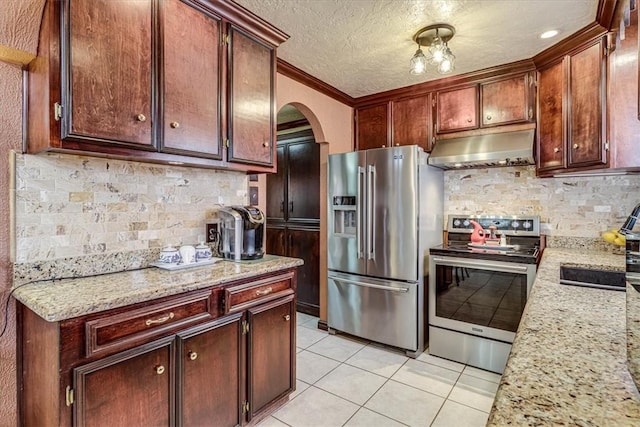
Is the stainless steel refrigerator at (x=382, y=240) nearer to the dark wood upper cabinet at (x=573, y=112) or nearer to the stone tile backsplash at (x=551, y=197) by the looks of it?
the stone tile backsplash at (x=551, y=197)

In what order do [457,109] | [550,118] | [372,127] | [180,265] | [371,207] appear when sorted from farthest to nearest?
[372,127], [457,109], [371,207], [550,118], [180,265]

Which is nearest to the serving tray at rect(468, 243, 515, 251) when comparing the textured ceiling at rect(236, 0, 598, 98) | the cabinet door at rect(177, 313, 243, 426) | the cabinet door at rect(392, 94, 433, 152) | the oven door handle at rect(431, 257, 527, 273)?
the oven door handle at rect(431, 257, 527, 273)

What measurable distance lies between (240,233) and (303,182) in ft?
6.17

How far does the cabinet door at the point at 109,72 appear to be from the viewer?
137 centimetres

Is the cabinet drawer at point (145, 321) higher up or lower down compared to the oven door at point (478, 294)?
higher up

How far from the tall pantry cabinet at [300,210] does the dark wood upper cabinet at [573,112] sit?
2.15 m

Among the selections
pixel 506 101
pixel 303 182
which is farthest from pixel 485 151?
pixel 303 182

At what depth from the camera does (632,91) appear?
203 cm

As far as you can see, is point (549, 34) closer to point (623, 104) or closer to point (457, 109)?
point (623, 104)

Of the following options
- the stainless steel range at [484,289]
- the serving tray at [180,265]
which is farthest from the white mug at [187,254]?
the stainless steel range at [484,289]

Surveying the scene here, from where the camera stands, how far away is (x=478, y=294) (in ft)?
8.66

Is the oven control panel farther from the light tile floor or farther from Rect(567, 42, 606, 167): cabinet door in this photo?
the light tile floor

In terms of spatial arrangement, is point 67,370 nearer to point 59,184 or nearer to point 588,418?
point 59,184

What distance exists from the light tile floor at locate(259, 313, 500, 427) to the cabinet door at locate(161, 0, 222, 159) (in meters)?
1.67
